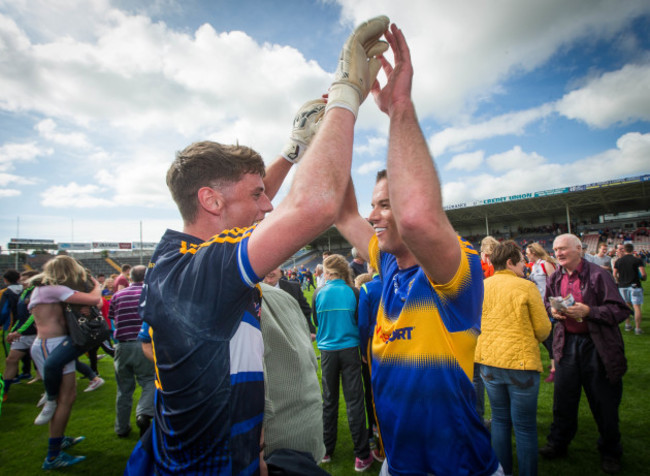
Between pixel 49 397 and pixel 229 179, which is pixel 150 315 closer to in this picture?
pixel 229 179

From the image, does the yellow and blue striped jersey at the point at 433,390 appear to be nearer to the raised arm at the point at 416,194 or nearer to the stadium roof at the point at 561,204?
the raised arm at the point at 416,194

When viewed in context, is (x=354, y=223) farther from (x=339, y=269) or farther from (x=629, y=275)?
(x=629, y=275)

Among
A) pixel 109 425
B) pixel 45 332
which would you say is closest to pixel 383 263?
pixel 45 332

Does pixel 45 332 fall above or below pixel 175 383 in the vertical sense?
below

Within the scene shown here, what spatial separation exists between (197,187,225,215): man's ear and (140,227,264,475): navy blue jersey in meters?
0.25

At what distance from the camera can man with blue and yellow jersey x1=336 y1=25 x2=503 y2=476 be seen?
4.00 ft

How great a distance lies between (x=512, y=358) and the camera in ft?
10.4

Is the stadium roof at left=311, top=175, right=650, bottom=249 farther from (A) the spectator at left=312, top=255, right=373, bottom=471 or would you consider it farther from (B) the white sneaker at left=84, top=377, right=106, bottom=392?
(A) the spectator at left=312, top=255, right=373, bottom=471

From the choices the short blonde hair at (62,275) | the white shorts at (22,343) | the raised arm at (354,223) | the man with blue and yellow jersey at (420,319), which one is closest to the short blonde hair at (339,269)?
the raised arm at (354,223)

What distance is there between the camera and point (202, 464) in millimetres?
1146

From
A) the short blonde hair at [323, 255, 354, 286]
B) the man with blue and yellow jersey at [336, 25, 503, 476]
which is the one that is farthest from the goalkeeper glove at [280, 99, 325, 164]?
the short blonde hair at [323, 255, 354, 286]

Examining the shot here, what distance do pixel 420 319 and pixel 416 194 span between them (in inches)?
31.4

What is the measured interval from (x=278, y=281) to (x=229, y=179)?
442cm

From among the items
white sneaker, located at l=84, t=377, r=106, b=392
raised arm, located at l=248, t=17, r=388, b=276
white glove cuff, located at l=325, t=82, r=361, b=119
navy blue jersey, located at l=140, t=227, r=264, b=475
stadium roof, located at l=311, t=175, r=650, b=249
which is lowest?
white sneaker, located at l=84, t=377, r=106, b=392
